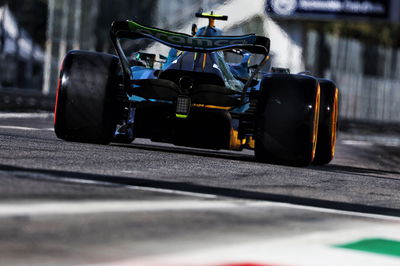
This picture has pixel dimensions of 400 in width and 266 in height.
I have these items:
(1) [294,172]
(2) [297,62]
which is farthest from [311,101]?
(2) [297,62]

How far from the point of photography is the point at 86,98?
10.8 metres

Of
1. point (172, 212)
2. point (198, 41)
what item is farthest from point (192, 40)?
point (172, 212)

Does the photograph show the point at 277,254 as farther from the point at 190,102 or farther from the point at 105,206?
the point at 190,102

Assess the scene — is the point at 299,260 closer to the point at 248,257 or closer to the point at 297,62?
the point at 248,257

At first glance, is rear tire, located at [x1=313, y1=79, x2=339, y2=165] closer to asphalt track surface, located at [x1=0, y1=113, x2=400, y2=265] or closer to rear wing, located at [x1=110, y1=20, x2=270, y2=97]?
rear wing, located at [x1=110, y1=20, x2=270, y2=97]

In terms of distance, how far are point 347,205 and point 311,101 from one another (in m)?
3.33

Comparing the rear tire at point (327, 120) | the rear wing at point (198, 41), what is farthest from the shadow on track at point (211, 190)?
the rear tire at point (327, 120)

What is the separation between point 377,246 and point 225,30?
119 ft

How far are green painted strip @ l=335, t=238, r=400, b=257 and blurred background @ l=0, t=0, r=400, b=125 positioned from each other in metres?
32.1

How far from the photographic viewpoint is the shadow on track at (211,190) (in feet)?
23.1

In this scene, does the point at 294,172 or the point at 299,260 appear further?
the point at 294,172

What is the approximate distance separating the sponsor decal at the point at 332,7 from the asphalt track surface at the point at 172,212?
3616cm

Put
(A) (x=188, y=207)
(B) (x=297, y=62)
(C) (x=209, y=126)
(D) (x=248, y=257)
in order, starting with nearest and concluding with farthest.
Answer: (D) (x=248, y=257) < (A) (x=188, y=207) < (C) (x=209, y=126) < (B) (x=297, y=62)

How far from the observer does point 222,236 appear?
5125mm
